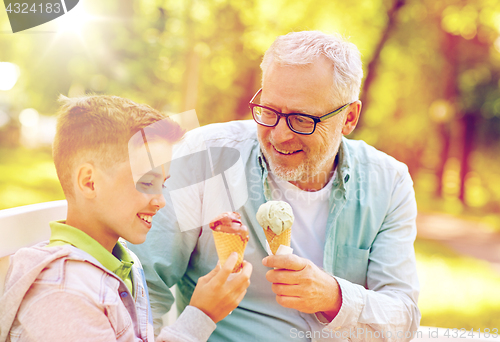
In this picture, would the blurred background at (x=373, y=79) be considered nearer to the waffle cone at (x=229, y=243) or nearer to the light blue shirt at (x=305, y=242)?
the light blue shirt at (x=305, y=242)

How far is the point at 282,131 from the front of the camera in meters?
1.83

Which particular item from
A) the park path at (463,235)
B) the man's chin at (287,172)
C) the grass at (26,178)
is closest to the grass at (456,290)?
the park path at (463,235)

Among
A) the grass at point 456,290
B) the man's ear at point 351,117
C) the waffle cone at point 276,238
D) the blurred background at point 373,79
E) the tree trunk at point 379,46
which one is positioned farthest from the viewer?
the tree trunk at point 379,46

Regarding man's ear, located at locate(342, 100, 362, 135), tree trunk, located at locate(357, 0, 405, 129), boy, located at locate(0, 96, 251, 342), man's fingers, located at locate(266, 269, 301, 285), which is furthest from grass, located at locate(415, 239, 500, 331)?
boy, located at locate(0, 96, 251, 342)

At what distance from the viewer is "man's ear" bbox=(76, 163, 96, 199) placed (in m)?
1.11

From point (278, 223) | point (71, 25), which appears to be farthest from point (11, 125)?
point (278, 223)

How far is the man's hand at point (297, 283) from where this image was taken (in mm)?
1447

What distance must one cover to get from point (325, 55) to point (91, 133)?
1.15 m

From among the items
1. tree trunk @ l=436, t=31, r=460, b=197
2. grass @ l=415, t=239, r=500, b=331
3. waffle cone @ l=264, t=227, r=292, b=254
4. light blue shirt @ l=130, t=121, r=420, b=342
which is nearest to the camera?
A: waffle cone @ l=264, t=227, r=292, b=254

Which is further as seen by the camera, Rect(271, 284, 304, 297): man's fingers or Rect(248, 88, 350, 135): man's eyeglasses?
Rect(248, 88, 350, 135): man's eyeglasses

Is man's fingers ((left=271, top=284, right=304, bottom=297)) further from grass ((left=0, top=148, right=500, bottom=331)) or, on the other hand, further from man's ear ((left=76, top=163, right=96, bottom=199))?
grass ((left=0, top=148, right=500, bottom=331))

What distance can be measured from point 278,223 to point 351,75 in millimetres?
870

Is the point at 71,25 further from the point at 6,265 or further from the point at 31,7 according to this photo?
the point at 6,265

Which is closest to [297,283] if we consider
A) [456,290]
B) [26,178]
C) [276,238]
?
[276,238]
